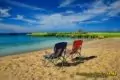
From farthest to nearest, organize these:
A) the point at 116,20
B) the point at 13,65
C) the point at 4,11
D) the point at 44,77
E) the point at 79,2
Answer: the point at 116,20
the point at 79,2
the point at 4,11
the point at 13,65
the point at 44,77

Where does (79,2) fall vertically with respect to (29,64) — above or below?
above

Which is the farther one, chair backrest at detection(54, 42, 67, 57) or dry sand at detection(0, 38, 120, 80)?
chair backrest at detection(54, 42, 67, 57)

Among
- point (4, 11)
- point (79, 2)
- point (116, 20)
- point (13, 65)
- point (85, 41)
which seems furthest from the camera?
point (85, 41)

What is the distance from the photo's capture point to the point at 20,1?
607 centimetres

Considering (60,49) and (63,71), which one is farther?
(60,49)

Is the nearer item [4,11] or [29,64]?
[29,64]

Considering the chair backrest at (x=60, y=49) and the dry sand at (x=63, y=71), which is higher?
the chair backrest at (x=60, y=49)

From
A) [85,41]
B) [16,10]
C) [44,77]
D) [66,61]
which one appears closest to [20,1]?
[16,10]

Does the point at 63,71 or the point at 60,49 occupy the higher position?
the point at 60,49

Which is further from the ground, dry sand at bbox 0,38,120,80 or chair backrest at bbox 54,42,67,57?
chair backrest at bbox 54,42,67,57

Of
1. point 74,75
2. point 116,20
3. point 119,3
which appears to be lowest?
point 74,75

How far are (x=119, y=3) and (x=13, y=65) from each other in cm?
419

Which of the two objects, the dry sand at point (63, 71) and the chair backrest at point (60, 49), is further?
the chair backrest at point (60, 49)

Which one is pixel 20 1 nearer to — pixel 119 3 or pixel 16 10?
pixel 16 10
